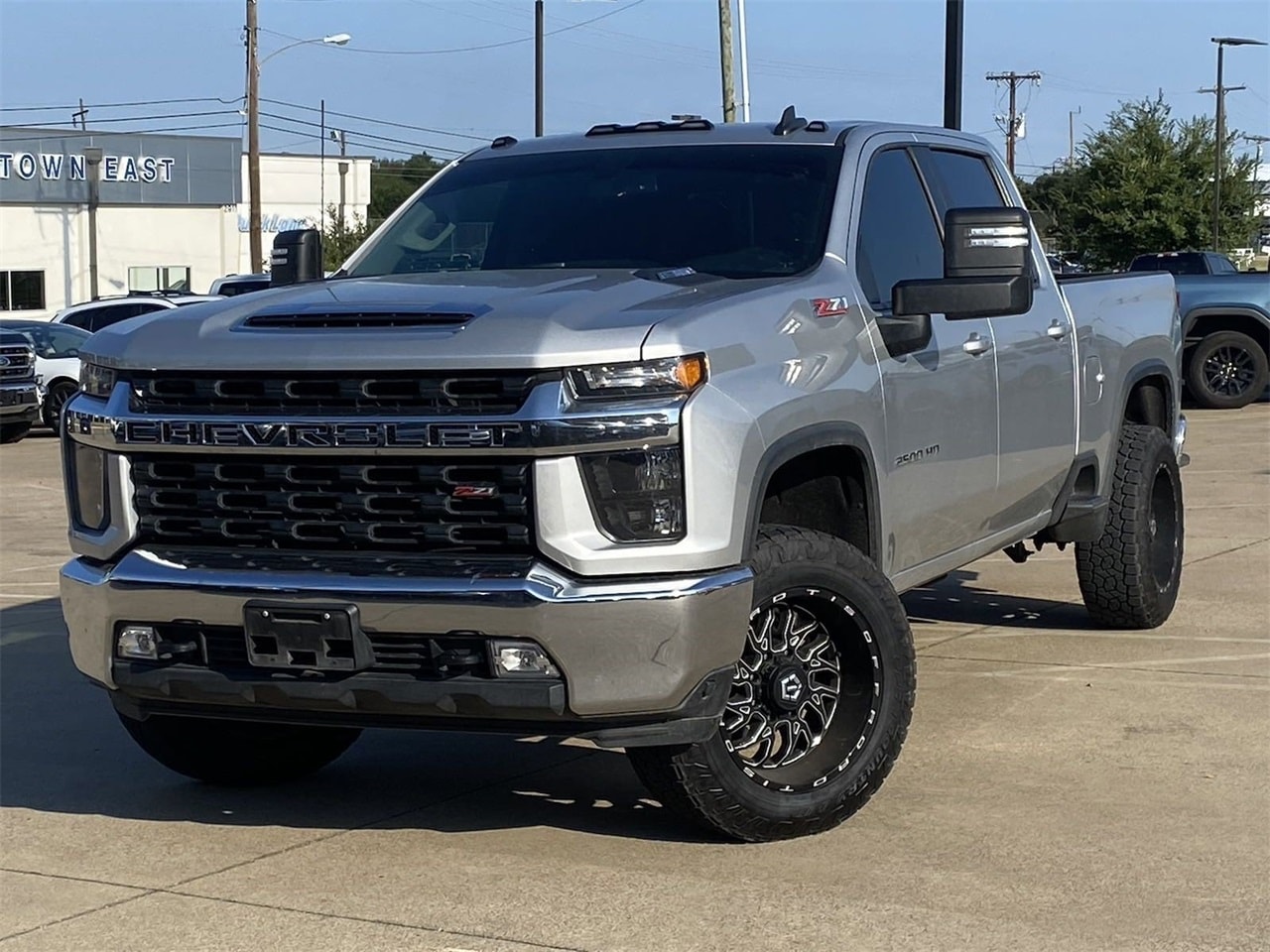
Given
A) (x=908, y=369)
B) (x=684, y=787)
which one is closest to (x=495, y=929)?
(x=684, y=787)

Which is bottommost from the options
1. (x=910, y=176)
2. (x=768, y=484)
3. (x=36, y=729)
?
(x=36, y=729)

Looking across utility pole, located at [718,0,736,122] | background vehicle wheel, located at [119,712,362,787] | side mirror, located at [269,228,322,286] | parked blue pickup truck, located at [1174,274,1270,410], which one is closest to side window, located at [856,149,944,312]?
side mirror, located at [269,228,322,286]

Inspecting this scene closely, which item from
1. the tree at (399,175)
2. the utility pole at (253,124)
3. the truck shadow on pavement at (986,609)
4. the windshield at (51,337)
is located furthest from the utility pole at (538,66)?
the tree at (399,175)

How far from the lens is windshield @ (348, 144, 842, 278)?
6.14m

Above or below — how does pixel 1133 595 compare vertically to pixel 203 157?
below

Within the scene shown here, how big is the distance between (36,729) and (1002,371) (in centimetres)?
373

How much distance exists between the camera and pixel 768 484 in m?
5.57

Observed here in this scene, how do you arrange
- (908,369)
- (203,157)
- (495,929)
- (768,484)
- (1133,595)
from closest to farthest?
1. (495,929)
2. (768,484)
3. (908,369)
4. (1133,595)
5. (203,157)

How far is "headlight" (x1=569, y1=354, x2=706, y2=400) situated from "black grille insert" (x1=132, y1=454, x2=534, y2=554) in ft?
0.81

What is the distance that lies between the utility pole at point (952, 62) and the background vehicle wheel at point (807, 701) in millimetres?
13447

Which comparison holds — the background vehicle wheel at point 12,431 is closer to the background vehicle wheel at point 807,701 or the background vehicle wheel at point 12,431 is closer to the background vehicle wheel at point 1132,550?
the background vehicle wheel at point 1132,550

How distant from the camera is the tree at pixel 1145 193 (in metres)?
51.6

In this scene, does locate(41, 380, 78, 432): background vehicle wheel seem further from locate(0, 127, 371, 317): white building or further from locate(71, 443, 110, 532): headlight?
locate(0, 127, 371, 317): white building

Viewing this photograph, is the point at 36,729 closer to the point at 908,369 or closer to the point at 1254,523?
the point at 908,369
